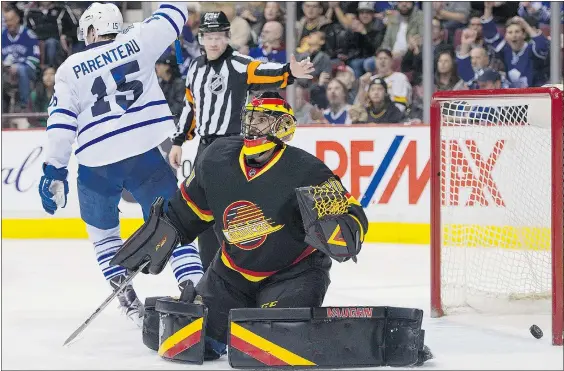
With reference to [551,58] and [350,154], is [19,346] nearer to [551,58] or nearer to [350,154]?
[350,154]

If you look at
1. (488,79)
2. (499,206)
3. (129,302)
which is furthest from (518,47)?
(129,302)

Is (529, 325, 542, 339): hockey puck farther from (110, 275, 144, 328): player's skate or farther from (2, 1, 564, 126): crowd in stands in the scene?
(2, 1, 564, 126): crowd in stands

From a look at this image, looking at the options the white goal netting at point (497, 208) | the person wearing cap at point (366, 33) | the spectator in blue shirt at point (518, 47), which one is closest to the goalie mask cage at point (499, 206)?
the white goal netting at point (497, 208)

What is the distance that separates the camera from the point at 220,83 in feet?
15.9

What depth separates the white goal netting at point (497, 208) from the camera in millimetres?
4750

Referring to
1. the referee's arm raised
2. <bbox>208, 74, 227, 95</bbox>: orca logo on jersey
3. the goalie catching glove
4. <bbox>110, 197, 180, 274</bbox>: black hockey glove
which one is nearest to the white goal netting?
the referee's arm raised

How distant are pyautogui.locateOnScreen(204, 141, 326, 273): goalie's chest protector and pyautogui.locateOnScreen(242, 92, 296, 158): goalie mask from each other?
0.05m

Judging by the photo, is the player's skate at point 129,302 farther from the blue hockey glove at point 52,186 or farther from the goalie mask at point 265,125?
the goalie mask at point 265,125

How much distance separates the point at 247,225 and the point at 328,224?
1.00ft

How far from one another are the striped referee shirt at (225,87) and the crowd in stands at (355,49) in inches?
107

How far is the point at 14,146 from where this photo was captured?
7.61 meters

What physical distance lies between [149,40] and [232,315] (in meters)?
1.40

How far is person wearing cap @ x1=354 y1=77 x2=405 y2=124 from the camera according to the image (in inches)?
294

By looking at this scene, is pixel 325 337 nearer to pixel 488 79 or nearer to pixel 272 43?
pixel 488 79
